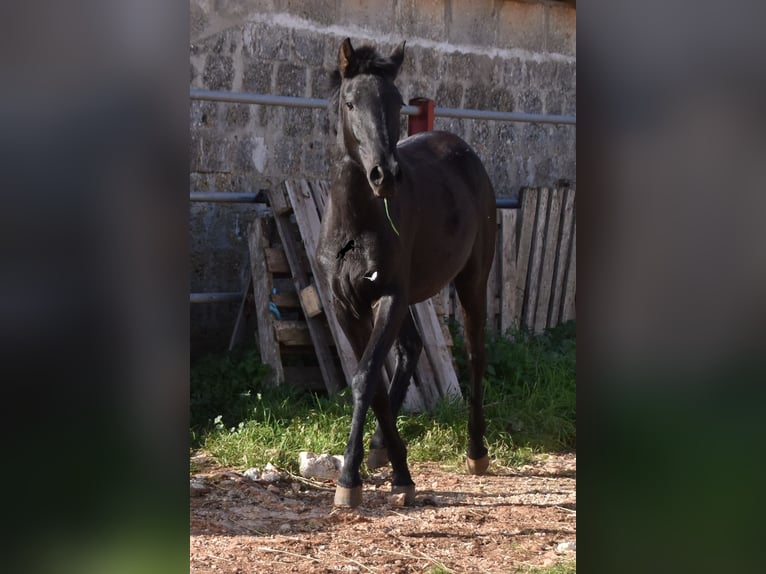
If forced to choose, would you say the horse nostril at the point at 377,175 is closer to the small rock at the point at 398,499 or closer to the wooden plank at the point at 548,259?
the small rock at the point at 398,499

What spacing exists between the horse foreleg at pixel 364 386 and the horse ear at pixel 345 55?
3.86 feet

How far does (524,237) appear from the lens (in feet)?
28.0

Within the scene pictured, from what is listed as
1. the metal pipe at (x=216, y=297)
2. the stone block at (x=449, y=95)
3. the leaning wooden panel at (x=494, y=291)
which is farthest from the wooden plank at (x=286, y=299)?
the stone block at (x=449, y=95)

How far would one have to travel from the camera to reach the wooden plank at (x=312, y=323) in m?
6.82

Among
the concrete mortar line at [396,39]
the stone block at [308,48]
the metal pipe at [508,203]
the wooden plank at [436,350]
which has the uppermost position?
the concrete mortar line at [396,39]

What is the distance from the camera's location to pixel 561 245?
8734 millimetres

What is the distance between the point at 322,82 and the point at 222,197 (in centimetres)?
162

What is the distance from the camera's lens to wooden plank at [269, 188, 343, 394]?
6.82m

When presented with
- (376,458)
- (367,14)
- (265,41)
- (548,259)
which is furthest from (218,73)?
(376,458)

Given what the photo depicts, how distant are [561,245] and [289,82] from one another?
114 inches

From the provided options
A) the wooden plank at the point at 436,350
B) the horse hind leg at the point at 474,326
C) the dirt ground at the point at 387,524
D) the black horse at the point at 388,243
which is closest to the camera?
the dirt ground at the point at 387,524

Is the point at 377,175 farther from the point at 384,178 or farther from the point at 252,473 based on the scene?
the point at 252,473
